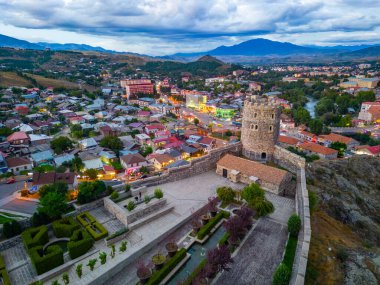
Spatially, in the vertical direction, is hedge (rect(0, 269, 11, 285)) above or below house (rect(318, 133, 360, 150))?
above

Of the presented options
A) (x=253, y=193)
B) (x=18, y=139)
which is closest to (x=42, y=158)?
(x=18, y=139)

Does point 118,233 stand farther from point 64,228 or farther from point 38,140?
point 38,140

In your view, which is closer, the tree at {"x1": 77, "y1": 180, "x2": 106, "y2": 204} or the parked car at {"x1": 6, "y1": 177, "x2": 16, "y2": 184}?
the tree at {"x1": 77, "y1": 180, "x2": 106, "y2": 204}

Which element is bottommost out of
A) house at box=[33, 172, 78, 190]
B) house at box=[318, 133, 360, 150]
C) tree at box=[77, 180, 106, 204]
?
house at box=[318, 133, 360, 150]

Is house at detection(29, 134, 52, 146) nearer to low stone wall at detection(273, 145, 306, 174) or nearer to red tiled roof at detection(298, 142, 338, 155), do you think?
low stone wall at detection(273, 145, 306, 174)

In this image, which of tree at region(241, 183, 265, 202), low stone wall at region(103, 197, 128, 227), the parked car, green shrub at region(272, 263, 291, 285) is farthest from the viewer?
the parked car

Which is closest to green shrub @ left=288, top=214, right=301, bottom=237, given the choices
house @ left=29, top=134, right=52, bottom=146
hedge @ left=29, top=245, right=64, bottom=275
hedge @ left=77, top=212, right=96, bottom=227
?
hedge @ left=77, top=212, right=96, bottom=227

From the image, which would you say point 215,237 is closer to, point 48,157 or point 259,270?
point 259,270

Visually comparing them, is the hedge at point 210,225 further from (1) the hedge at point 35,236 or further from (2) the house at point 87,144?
(2) the house at point 87,144
